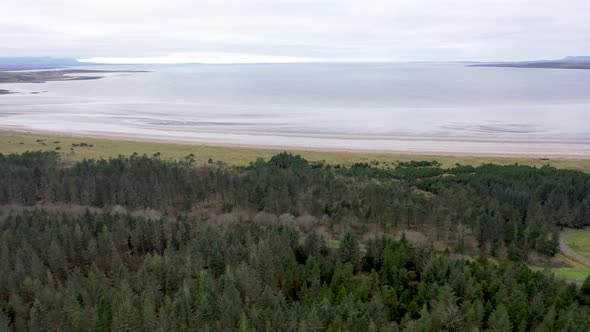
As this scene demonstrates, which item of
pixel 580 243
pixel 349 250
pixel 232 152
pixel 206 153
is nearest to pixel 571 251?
Result: pixel 580 243

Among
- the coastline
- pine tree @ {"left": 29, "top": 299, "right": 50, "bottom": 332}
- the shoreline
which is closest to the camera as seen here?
pine tree @ {"left": 29, "top": 299, "right": 50, "bottom": 332}

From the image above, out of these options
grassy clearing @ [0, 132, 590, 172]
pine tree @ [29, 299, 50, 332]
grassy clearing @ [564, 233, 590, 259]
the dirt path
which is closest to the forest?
pine tree @ [29, 299, 50, 332]

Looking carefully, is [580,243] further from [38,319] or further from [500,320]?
[38,319]

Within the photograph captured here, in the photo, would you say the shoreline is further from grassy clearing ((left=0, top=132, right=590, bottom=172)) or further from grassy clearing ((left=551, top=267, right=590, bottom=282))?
grassy clearing ((left=551, top=267, right=590, bottom=282))

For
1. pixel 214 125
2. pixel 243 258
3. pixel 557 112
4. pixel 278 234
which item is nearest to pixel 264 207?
pixel 278 234

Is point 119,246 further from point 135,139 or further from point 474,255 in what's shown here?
point 135,139
